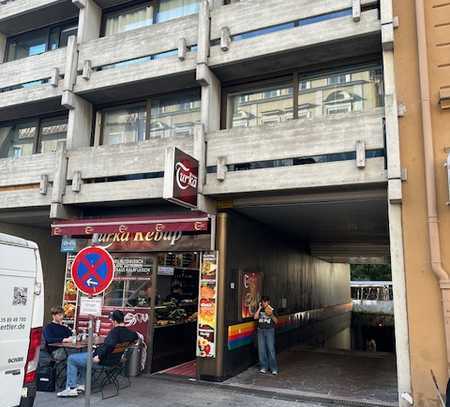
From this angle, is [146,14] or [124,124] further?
[146,14]

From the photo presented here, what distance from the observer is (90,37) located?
41.6 ft

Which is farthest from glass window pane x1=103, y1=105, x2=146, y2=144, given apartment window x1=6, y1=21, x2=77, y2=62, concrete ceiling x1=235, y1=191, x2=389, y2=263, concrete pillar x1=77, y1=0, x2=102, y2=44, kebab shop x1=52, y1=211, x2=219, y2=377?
concrete ceiling x1=235, y1=191, x2=389, y2=263

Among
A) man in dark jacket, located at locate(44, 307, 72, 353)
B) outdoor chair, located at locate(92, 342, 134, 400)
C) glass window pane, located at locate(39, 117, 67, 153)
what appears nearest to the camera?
outdoor chair, located at locate(92, 342, 134, 400)

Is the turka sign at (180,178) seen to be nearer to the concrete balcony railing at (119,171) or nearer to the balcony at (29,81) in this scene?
the concrete balcony railing at (119,171)

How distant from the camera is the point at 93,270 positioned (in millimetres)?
6215

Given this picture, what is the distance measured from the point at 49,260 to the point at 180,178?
837 cm

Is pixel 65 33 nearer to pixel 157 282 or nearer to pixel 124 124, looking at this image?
pixel 124 124

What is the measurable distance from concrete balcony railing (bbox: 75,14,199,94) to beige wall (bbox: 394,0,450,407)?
473 cm

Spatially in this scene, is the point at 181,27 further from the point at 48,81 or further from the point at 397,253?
the point at 397,253

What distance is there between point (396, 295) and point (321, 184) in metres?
2.49

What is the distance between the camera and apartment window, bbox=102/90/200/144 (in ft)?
37.9

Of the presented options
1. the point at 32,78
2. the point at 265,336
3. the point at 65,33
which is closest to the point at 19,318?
the point at 265,336

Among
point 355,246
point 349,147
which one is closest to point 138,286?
point 349,147

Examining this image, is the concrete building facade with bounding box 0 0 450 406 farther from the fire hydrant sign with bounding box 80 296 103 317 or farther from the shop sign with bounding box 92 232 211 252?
the fire hydrant sign with bounding box 80 296 103 317
